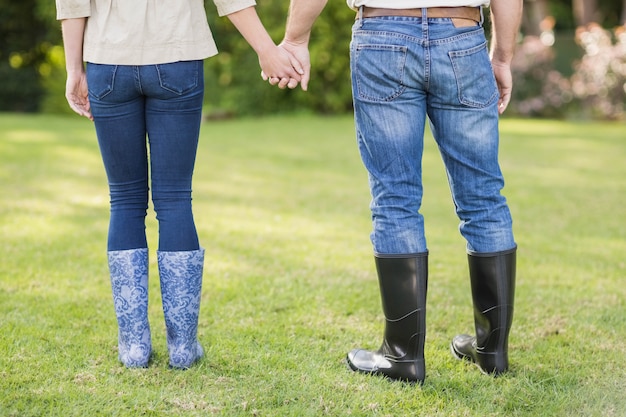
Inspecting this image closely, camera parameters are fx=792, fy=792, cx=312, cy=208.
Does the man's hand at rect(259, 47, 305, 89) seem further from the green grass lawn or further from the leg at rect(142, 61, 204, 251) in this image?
the green grass lawn

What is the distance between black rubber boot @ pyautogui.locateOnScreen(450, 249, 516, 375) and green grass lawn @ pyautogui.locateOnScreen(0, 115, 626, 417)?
0.07 meters

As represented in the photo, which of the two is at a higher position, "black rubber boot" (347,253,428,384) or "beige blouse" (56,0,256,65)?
"beige blouse" (56,0,256,65)

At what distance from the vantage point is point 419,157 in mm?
2355

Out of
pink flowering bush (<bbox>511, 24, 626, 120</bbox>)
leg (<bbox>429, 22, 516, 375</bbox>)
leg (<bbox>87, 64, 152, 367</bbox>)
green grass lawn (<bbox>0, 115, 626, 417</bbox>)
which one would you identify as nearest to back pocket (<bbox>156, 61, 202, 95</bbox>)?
leg (<bbox>87, 64, 152, 367</bbox>)

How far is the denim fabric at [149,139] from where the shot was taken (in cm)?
228

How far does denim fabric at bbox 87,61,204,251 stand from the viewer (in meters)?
2.28

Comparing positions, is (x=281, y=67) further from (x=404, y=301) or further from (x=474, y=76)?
(x=404, y=301)

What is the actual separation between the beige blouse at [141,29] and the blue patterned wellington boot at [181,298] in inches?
23.3

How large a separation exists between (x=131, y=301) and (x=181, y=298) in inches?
6.2

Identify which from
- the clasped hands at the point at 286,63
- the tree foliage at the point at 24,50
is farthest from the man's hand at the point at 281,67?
the tree foliage at the point at 24,50

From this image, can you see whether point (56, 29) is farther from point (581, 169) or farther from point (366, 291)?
point (366, 291)

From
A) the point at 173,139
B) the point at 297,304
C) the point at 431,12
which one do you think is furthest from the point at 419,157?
the point at 297,304

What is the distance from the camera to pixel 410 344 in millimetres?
2375

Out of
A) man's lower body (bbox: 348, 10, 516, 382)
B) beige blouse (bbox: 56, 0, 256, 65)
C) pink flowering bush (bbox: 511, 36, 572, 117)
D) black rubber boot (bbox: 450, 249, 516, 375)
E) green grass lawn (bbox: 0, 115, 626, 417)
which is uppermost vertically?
beige blouse (bbox: 56, 0, 256, 65)
